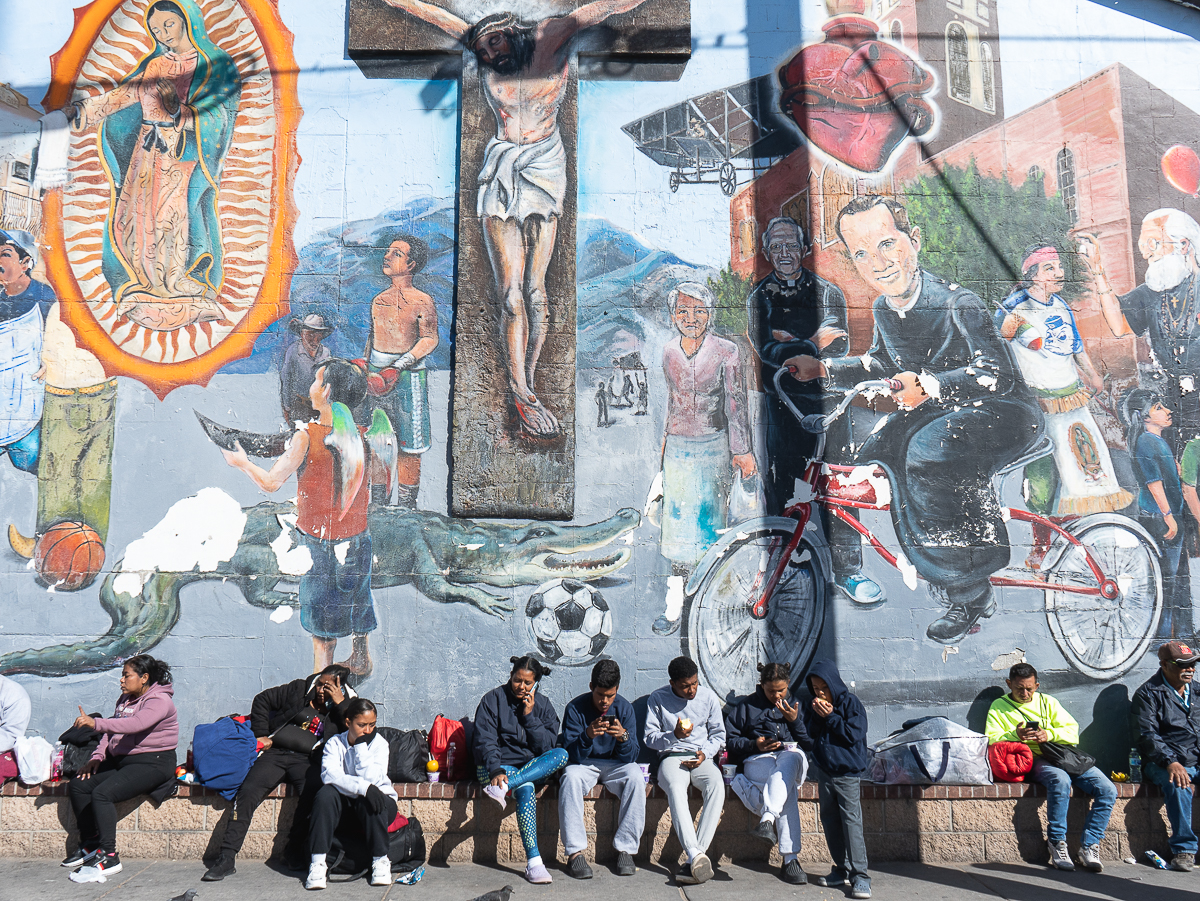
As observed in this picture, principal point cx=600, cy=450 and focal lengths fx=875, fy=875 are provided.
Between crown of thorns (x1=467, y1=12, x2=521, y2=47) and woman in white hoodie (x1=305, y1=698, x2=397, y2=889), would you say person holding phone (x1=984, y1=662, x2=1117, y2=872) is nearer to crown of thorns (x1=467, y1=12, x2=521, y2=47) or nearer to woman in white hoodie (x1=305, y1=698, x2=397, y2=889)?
woman in white hoodie (x1=305, y1=698, x2=397, y2=889)

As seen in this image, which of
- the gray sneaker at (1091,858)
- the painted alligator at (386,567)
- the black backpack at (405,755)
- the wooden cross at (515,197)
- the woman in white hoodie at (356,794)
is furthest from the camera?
the wooden cross at (515,197)

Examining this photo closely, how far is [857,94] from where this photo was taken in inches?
301

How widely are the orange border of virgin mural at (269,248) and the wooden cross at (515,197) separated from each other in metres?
0.74

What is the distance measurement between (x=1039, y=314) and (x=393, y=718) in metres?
6.31

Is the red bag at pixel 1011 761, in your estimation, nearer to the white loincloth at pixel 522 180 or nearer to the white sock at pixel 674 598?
the white sock at pixel 674 598

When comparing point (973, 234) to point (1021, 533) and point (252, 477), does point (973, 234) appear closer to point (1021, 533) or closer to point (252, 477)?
point (1021, 533)

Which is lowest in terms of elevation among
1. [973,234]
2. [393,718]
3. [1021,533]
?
[393,718]

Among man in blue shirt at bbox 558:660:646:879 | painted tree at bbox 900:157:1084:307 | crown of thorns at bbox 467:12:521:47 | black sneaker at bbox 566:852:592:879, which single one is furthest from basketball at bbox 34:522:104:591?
painted tree at bbox 900:157:1084:307

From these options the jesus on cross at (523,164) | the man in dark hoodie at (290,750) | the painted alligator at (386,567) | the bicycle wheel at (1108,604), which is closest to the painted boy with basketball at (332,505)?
the painted alligator at (386,567)

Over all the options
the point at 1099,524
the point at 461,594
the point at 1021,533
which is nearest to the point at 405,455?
the point at 461,594

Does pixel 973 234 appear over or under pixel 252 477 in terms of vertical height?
over

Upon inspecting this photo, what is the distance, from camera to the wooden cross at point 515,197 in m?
7.11

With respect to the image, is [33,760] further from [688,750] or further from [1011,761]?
[1011,761]

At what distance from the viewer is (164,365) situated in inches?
285
